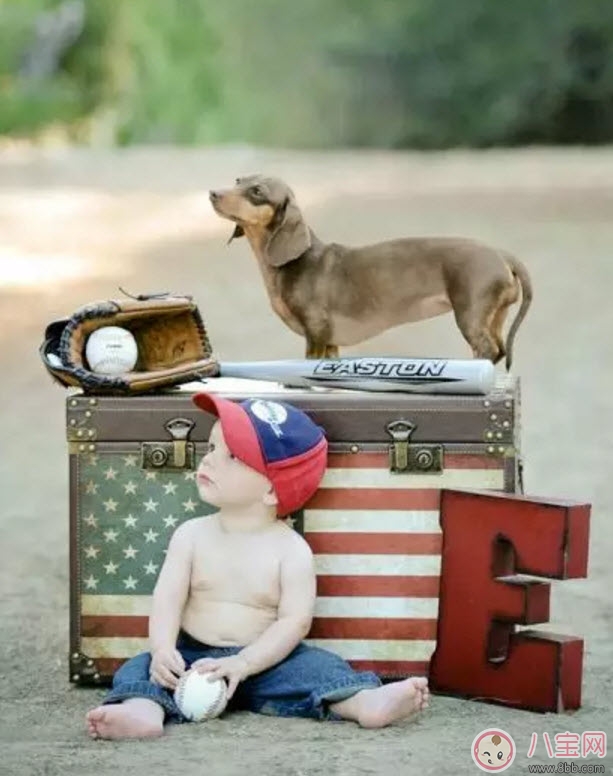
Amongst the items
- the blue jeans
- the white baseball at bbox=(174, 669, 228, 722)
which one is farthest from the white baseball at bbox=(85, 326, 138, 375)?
the white baseball at bbox=(174, 669, 228, 722)

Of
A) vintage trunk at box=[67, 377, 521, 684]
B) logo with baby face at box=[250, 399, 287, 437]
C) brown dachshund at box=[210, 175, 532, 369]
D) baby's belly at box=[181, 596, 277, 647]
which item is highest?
brown dachshund at box=[210, 175, 532, 369]

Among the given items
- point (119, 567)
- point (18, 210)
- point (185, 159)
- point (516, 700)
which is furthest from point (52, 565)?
point (185, 159)

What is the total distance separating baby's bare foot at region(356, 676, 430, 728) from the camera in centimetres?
Answer: 338

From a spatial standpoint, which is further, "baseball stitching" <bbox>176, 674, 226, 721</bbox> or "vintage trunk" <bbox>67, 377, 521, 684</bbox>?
"vintage trunk" <bbox>67, 377, 521, 684</bbox>

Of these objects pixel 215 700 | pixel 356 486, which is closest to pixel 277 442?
pixel 356 486

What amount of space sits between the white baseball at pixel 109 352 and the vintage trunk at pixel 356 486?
8 centimetres

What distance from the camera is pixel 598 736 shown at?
3348 millimetres

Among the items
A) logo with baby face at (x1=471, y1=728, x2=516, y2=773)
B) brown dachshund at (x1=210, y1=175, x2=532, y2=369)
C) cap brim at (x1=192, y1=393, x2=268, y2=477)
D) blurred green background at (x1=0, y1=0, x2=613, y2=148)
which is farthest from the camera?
blurred green background at (x1=0, y1=0, x2=613, y2=148)

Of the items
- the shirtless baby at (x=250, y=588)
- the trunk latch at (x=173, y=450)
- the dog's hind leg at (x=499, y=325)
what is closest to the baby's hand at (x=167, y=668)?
the shirtless baby at (x=250, y=588)

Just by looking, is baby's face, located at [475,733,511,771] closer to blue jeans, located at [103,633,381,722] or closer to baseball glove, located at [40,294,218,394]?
blue jeans, located at [103,633,381,722]

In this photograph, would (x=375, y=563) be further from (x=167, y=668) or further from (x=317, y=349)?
(x=317, y=349)

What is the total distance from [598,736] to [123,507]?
925mm

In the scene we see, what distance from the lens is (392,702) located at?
3.38 m

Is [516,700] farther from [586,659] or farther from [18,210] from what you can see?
[18,210]
